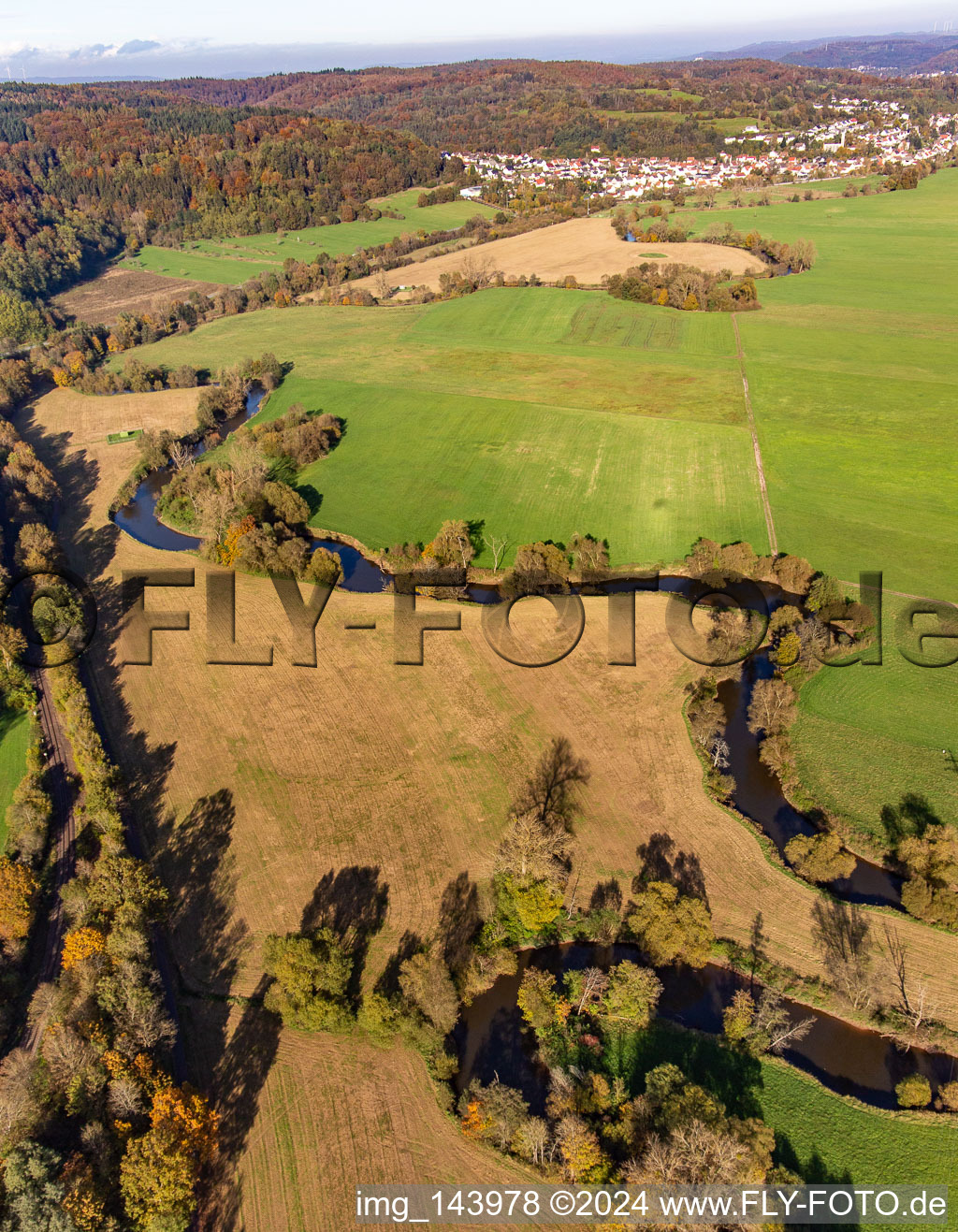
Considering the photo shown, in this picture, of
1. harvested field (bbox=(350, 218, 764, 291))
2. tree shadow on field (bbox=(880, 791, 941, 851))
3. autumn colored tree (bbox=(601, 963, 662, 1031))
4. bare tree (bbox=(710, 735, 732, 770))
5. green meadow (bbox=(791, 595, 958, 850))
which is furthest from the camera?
harvested field (bbox=(350, 218, 764, 291))

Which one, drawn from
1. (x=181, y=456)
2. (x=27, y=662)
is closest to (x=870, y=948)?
(x=27, y=662)

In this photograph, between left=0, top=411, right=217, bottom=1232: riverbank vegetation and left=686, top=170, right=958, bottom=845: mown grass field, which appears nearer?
left=0, top=411, right=217, bottom=1232: riverbank vegetation

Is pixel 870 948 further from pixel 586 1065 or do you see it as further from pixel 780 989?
Answer: pixel 586 1065

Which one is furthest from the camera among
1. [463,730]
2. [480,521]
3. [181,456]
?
[181,456]

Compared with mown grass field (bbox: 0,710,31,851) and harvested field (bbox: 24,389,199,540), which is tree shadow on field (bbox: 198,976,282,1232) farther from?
harvested field (bbox: 24,389,199,540)

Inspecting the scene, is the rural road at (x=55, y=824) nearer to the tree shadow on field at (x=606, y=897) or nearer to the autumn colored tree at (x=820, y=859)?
the tree shadow on field at (x=606, y=897)

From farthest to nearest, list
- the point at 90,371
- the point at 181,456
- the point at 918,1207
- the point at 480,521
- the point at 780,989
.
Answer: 1. the point at 90,371
2. the point at 181,456
3. the point at 480,521
4. the point at 780,989
5. the point at 918,1207

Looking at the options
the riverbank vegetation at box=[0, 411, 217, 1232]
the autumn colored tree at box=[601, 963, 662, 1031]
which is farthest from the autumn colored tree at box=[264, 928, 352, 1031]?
the autumn colored tree at box=[601, 963, 662, 1031]

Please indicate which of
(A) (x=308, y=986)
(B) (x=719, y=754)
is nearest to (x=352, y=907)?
(A) (x=308, y=986)
